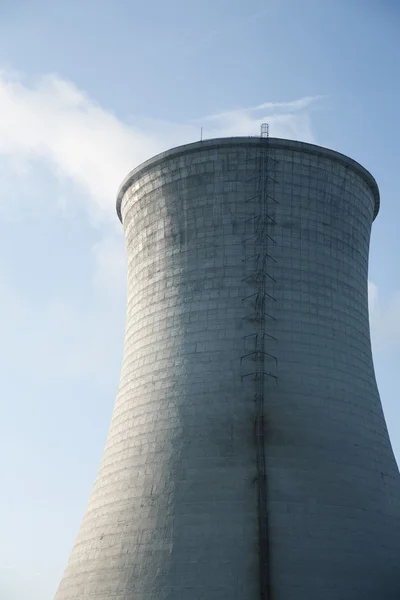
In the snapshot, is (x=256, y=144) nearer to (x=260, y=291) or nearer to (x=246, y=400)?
(x=260, y=291)

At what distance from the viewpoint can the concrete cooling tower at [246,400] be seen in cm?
1512

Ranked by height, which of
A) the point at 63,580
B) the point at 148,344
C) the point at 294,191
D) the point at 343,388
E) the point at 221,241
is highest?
the point at 294,191

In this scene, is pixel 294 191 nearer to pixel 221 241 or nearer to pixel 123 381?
pixel 221 241

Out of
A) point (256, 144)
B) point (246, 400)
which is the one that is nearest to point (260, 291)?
point (246, 400)

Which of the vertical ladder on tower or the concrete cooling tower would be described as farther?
the vertical ladder on tower

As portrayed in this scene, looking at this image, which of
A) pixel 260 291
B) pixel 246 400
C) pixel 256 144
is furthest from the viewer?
pixel 256 144

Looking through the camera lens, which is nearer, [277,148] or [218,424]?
[218,424]

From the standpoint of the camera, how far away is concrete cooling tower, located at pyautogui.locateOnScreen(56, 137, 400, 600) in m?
15.1

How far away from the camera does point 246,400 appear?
16.5m

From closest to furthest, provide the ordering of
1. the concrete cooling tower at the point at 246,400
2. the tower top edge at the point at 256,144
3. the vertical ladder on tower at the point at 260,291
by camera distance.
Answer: the concrete cooling tower at the point at 246,400 → the vertical ladder on tower at the point at 260,291 → the tower top edge at the point at 256,144

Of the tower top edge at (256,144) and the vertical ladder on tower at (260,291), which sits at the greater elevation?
the tower top edge at (256,144)

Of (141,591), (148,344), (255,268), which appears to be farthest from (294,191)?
(141,591)

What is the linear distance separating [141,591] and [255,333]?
5.90 m

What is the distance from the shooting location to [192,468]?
1594cm
